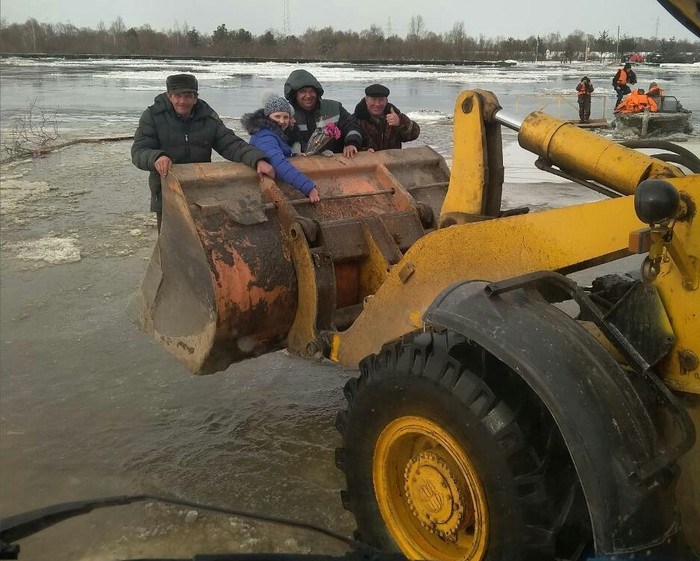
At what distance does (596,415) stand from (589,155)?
43.9 inches

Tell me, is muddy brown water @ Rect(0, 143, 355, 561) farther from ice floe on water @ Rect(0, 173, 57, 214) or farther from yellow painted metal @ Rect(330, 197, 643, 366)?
ice floe on water @ Rect(0, 173, 57, 214)

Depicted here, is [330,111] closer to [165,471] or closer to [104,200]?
[165,471]

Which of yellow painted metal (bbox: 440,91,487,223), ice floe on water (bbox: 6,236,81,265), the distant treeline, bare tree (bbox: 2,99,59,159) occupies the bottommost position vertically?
Result: ice floe on water (bbox: 6,236,81,265)

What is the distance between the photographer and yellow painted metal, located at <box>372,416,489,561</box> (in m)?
2.30

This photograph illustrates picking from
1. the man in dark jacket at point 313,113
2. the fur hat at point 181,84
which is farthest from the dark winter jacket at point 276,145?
the fur hat at point 181,84

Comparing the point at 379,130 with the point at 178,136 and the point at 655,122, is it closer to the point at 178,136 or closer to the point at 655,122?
the point at 178,136

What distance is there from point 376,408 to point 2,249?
19.9ft

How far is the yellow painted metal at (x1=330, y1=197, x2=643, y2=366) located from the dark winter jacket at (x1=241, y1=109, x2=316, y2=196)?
3.08ft

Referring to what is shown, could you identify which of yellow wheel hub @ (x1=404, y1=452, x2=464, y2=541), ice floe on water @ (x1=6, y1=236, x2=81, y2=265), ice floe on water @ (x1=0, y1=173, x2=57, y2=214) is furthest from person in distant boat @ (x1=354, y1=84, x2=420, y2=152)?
ice floe on water @ (x1=0, y1=173, x2=57, y2=214)

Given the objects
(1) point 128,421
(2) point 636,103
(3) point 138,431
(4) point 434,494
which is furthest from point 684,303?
(2) point 636,103

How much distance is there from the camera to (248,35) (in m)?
79.1

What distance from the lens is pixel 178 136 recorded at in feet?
15.2

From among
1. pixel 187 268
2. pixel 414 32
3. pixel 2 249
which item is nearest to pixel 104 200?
pixel 2 249

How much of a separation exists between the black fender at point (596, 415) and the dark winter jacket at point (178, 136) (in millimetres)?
2602
